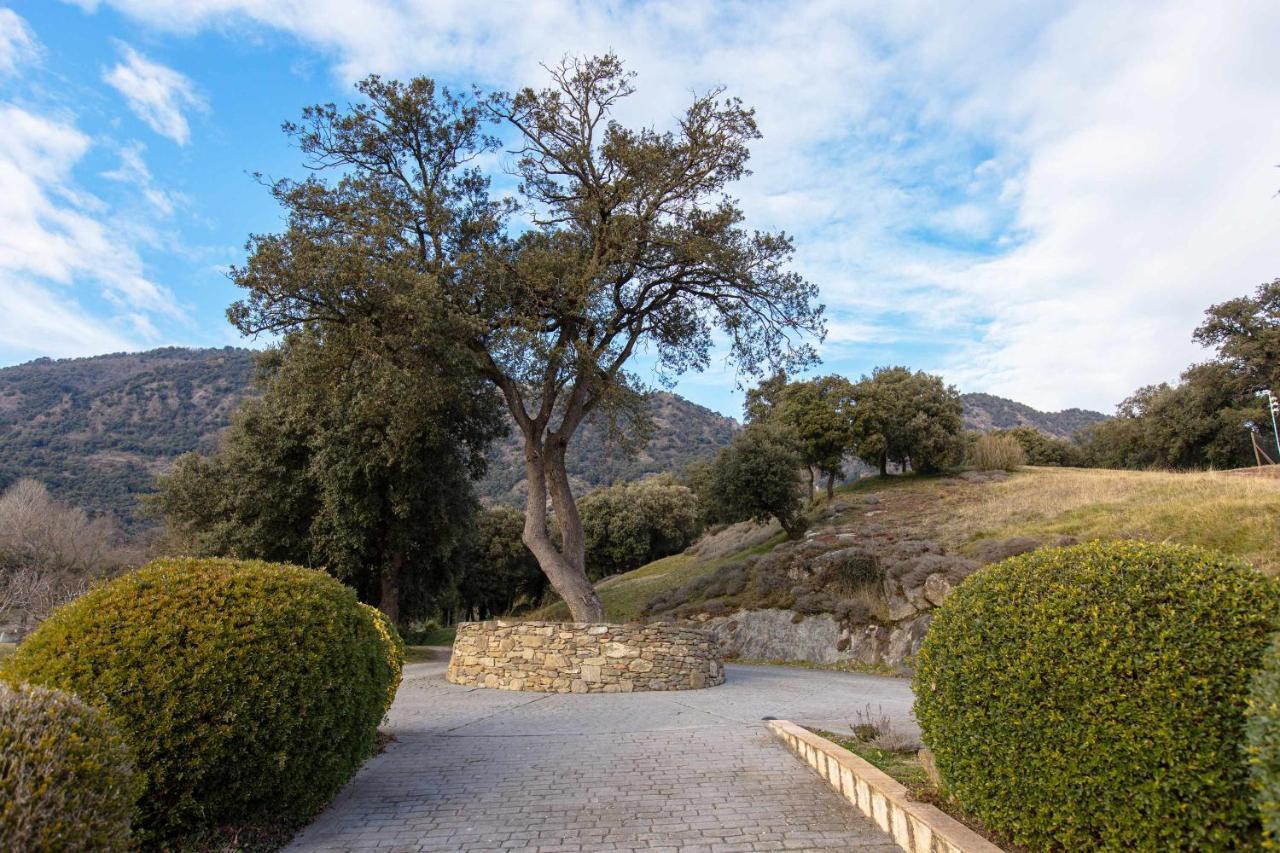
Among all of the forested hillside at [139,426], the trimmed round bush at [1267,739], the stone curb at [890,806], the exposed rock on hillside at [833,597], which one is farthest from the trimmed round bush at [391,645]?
the forested hillside at [139,426]

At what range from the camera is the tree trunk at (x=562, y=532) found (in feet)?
45.8

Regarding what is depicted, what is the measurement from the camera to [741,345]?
16219 millimetres

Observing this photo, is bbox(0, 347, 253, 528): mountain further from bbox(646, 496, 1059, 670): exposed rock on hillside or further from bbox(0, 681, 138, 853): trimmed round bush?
bbox(0, 681, 138, 853): trimmed round bush

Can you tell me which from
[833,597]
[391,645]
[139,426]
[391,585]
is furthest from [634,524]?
[139,426]

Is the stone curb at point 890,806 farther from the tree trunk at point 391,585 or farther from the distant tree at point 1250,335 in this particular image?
the distant tree at point 1250,335

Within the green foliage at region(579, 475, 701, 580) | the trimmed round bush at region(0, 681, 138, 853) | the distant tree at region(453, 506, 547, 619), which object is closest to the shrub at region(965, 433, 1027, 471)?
the green foliage at region(579, 475, 701, 580)

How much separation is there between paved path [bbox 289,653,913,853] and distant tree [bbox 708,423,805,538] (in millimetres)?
17726

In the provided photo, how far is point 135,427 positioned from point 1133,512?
89708 millimetres

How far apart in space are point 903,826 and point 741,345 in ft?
42.5

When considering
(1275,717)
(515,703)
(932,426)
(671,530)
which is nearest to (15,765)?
(1275,717)

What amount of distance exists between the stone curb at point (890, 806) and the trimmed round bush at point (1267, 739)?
1282 mm

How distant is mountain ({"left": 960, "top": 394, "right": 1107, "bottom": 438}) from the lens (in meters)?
102

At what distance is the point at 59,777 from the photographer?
8.50 feet

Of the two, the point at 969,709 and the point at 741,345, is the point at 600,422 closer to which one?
the point at 741,345
